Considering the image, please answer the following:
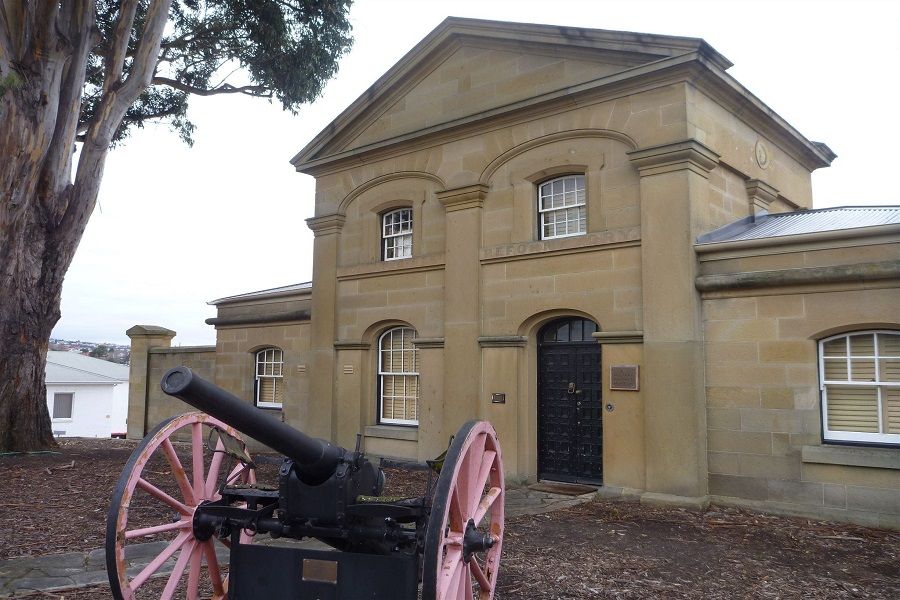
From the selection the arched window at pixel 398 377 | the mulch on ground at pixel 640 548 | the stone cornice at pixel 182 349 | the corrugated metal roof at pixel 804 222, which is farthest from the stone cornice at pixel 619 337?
the stone cornice at pixel 182 349

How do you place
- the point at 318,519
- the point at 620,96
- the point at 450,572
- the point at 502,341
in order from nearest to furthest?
the point at 450,572 < the point at 318,519 < the point at 620,96 < the point at 502,341

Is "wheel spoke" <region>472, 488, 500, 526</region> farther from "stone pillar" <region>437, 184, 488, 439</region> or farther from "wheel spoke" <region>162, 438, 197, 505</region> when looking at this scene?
"stone pillar" <region>437, 184, 488, 439</region>

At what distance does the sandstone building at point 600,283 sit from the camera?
10055mm

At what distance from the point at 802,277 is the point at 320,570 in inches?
327

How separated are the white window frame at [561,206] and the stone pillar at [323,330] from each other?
521cm

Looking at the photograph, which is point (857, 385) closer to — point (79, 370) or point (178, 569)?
point (178, 569)

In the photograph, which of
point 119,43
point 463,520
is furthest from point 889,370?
point 119,43

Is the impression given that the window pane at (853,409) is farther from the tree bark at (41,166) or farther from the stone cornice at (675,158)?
the tree bark at (41,166)

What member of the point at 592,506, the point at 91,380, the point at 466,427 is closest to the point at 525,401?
the point at 592,506

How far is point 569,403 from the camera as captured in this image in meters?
12.4

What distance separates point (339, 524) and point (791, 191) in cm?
1335

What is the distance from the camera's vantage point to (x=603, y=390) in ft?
38.1

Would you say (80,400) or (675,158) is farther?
(80,400)

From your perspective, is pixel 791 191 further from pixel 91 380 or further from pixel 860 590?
pixel 91 380
